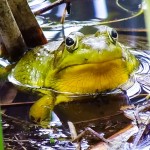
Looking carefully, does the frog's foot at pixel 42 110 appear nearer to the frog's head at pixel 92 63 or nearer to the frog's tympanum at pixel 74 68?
the frog's tympanum at pixel 74 68

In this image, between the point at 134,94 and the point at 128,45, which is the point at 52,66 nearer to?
the point at 134,94

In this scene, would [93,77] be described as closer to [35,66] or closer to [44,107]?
[44,107]

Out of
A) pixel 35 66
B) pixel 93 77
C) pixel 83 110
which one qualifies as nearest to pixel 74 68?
pixel 93 77

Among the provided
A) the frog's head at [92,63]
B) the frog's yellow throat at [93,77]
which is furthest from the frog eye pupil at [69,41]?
the frog's yellow throat at [93,77]

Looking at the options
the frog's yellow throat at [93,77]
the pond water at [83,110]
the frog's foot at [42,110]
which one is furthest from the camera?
the frog's yellow throat at [93,77]

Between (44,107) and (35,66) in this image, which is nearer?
(44,107)

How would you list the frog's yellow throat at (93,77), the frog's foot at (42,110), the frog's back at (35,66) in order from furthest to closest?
the frog's back at (35,66) → the frog's yellow throat at (93,77) → the frog's foot at (42,110)

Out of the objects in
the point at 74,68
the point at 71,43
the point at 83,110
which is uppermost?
the point at 71,43
